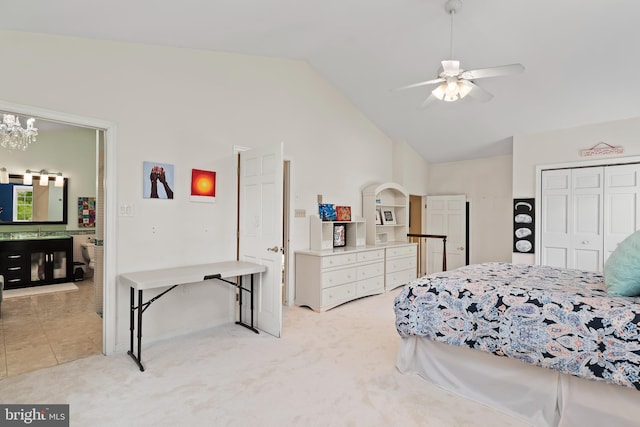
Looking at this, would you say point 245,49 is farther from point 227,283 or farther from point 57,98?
point 227,283

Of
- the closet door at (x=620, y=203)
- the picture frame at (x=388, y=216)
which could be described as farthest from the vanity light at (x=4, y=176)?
the closet door at (x=620, y=203)

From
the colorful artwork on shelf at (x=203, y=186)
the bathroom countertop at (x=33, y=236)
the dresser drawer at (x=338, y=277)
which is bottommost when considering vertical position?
the dresser drawer at (x=338, y=277)

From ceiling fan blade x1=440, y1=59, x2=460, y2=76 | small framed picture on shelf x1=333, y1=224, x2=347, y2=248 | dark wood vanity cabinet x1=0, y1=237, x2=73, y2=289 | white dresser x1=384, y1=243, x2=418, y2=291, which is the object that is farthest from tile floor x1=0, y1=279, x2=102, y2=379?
ceiling fan blade x1=440, y1=59, x2=460, y2=76

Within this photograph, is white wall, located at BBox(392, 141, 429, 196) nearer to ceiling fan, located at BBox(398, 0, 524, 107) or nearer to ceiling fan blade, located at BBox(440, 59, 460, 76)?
ceiling fan, located at BBox(398, 0, 524, 107)

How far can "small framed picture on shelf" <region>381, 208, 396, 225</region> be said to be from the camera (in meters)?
5.80

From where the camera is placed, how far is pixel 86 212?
20.2ft

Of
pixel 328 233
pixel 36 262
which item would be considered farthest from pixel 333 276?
pixel 36 262

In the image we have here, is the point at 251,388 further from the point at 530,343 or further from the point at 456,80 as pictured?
the point at 456,80

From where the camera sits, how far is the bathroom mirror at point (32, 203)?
545 cm

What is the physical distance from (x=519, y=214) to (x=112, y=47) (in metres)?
5.46

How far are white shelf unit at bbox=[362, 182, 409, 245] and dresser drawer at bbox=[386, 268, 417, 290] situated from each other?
1.84 feet

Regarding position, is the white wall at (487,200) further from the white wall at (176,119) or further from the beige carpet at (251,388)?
the beige carpet at (251,388)

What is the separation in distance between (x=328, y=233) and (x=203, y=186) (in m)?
1.95

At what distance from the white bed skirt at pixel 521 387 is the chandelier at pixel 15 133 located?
18.3ft
